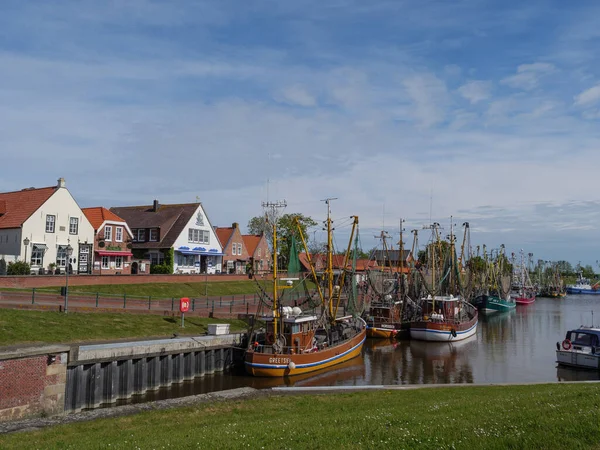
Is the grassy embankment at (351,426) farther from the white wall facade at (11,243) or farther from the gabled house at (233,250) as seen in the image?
the gabled house at (233,250)

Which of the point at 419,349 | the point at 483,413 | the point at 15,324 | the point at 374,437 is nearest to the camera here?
the point at 374,437

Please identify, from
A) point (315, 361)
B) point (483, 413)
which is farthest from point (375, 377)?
point (483, 413)

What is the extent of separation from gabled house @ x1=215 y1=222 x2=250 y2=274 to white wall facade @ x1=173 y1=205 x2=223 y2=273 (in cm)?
199

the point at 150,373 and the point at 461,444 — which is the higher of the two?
the point at 461,444

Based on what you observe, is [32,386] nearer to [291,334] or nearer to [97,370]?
[97,370]

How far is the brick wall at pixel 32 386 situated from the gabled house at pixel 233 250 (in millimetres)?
58640

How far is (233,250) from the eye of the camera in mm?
84562

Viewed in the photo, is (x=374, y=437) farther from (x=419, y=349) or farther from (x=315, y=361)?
(x=419, y=349)

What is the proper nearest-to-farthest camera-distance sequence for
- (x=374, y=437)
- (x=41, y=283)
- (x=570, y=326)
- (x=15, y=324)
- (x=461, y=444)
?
(x=461, y=444), (x=374, y=437), (x=15, y=324), (x=41, y=283), (x=570, y=326)

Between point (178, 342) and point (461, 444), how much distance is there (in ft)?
71.4

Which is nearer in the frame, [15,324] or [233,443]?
[233,443]

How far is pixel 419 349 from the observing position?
47.2 meters

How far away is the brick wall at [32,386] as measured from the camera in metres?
19.4

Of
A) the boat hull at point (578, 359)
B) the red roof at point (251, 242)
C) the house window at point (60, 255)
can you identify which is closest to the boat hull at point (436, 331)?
the boat hull at point (578, 359)
